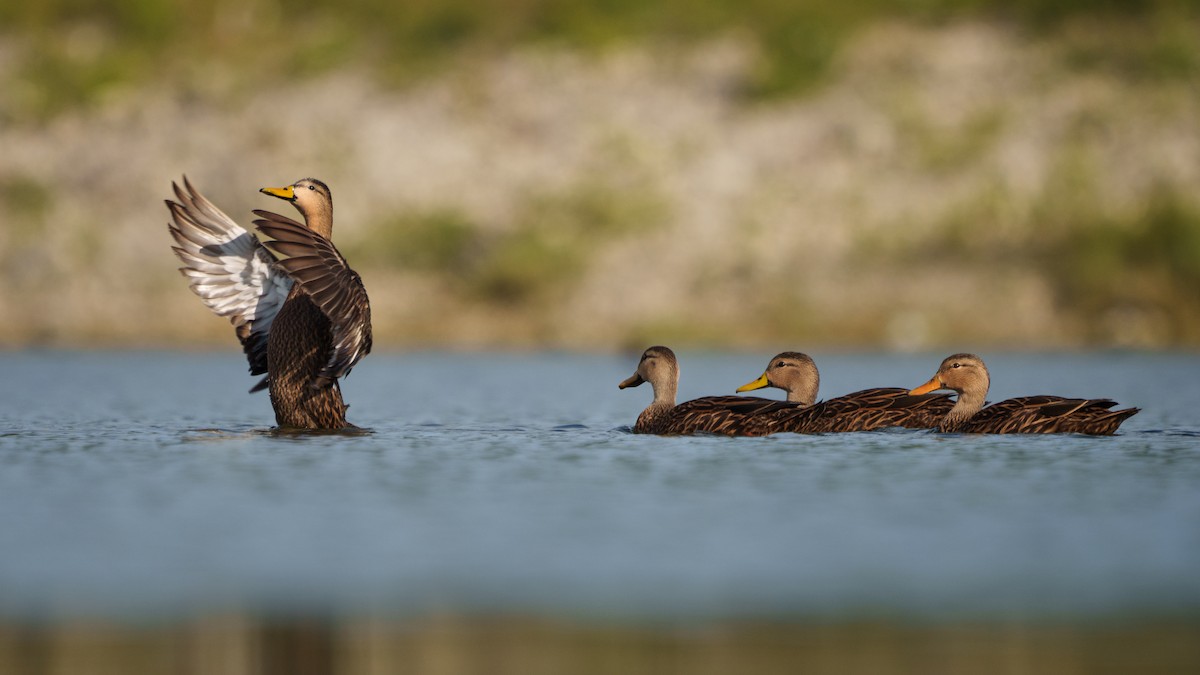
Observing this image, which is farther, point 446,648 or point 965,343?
point 965,343

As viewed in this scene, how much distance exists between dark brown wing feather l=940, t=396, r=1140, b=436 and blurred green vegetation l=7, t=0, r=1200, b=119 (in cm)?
2161

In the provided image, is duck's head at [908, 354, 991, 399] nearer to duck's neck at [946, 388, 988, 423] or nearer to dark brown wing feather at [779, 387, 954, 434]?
duck's neck at [946, 388, 988, 423]

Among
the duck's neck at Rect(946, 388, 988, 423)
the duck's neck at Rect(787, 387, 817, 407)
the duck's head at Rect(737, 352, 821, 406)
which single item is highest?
the duck's head at Rect(737, 352, 821, 406)

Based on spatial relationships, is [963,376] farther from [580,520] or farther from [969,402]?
→ [580,520]

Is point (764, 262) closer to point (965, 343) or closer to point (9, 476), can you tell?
point (965, 343)

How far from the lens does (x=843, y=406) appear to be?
15461 mm

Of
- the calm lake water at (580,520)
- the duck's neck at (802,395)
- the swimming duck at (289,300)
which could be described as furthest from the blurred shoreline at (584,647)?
the duck's neck at (802,395)

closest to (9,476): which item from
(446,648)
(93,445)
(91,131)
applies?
(93,445)

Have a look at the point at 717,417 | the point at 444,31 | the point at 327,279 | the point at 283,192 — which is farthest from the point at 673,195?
the point at 327,279

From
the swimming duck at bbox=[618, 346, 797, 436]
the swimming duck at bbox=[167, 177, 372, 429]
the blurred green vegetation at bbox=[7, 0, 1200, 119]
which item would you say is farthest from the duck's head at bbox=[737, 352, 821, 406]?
the blurred green vegetation at bbox=[7, 0, 1200, 119]

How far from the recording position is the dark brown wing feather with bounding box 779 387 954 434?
15219 mm

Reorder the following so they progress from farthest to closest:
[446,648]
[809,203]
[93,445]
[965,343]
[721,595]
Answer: [809,203]
[965,343]
[93,445]
[721,595]
[446,648]

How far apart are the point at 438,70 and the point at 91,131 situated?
6.85 meters

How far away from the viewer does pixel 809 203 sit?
34875mm
